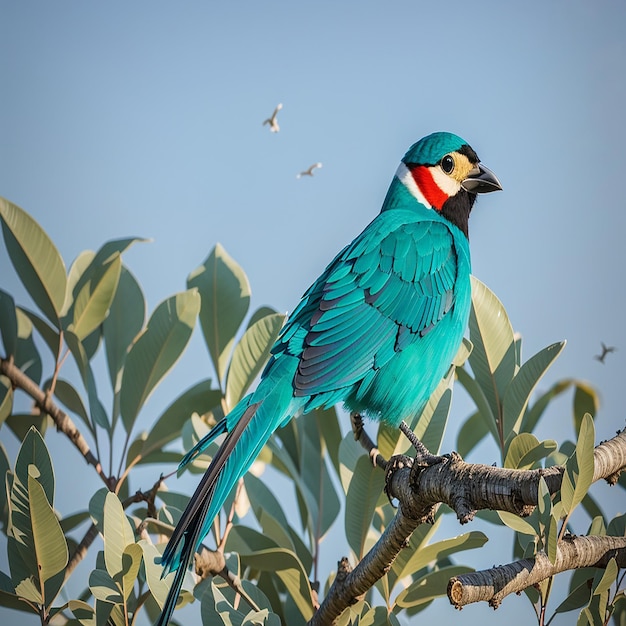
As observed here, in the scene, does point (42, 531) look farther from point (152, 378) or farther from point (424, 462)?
point (424, 462)

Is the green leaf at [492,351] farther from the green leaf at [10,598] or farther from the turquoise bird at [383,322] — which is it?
the green leaf at [10,598]

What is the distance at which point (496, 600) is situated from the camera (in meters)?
1.69

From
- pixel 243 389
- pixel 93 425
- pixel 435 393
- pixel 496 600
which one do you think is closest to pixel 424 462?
pixel 435 393

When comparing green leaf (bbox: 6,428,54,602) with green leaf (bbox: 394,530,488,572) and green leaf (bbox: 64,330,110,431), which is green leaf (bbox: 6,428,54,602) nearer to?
green leaf (bbox: 64,330,110,431)

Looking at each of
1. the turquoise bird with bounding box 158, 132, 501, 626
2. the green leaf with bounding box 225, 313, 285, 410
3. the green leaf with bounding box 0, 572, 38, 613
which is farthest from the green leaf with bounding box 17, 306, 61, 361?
the green leaf with bounding box 0, 572, 38, 613

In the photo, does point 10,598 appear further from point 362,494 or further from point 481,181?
point 481,181

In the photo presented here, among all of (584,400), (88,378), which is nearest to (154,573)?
(88,378)

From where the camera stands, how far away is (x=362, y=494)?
2287mm

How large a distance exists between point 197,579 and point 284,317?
2.64ft

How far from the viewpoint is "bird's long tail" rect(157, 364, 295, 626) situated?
1.82 meters

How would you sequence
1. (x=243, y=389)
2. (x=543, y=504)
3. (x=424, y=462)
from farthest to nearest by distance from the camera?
1. (x=243, y=389)
2. (x=424, y=462)
3. (x=543, y=504)

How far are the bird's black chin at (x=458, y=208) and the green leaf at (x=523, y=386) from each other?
0.95 metres

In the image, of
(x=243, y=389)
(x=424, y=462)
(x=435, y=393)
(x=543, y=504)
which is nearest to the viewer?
(x=543, y=504)

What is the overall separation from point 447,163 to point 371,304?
759mm
